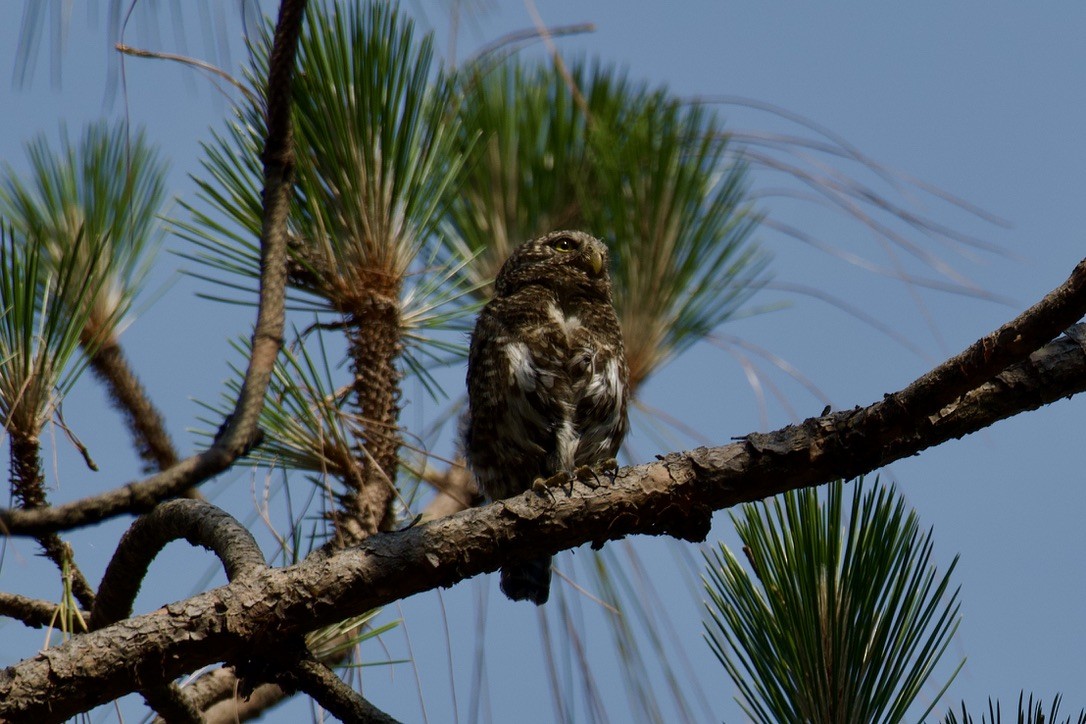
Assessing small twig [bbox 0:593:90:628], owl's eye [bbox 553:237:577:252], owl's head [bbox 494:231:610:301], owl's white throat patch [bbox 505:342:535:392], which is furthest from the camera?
owl's eye [bbox 553:237:577:252]

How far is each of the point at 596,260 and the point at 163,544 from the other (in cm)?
162

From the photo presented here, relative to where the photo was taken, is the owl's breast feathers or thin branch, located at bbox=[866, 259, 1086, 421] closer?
thin branch, located at bbox=[866, 259, 1086, 421]

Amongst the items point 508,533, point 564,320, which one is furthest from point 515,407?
point 508,533

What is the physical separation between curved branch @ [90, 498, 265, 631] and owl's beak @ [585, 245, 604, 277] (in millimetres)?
1559

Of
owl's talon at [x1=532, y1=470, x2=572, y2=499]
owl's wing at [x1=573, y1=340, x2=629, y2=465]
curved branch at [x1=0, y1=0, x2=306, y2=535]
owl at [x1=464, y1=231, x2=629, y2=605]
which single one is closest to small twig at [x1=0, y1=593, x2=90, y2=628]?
curved branch at [x1=0, y1=0, x2=306, y2=535]

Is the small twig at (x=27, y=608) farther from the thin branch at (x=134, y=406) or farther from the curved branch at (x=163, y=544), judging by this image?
the thin branch at (x=134, y=406)

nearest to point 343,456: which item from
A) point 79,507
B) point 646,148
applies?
point 79,507

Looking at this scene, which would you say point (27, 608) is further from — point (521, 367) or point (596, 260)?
point (596, 260)

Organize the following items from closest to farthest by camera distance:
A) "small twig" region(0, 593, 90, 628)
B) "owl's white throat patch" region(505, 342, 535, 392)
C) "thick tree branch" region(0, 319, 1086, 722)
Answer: "thick tree branch" region(0, 319, 1086, 722) → "small twig" region(0, 593, 90, 628) → "owl's white throat patch" region(505, 342, 535, 392)

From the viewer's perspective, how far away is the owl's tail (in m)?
2.97

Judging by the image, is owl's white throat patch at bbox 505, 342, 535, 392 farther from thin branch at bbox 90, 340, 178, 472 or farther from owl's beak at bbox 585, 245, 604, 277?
thin branch at bbox 90, 340, 178, 472

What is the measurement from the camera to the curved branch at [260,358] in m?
1.17

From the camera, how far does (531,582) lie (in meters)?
2.97

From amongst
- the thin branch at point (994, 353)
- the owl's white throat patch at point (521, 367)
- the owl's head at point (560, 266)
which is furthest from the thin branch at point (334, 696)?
the owl's head at point (560, 266)
